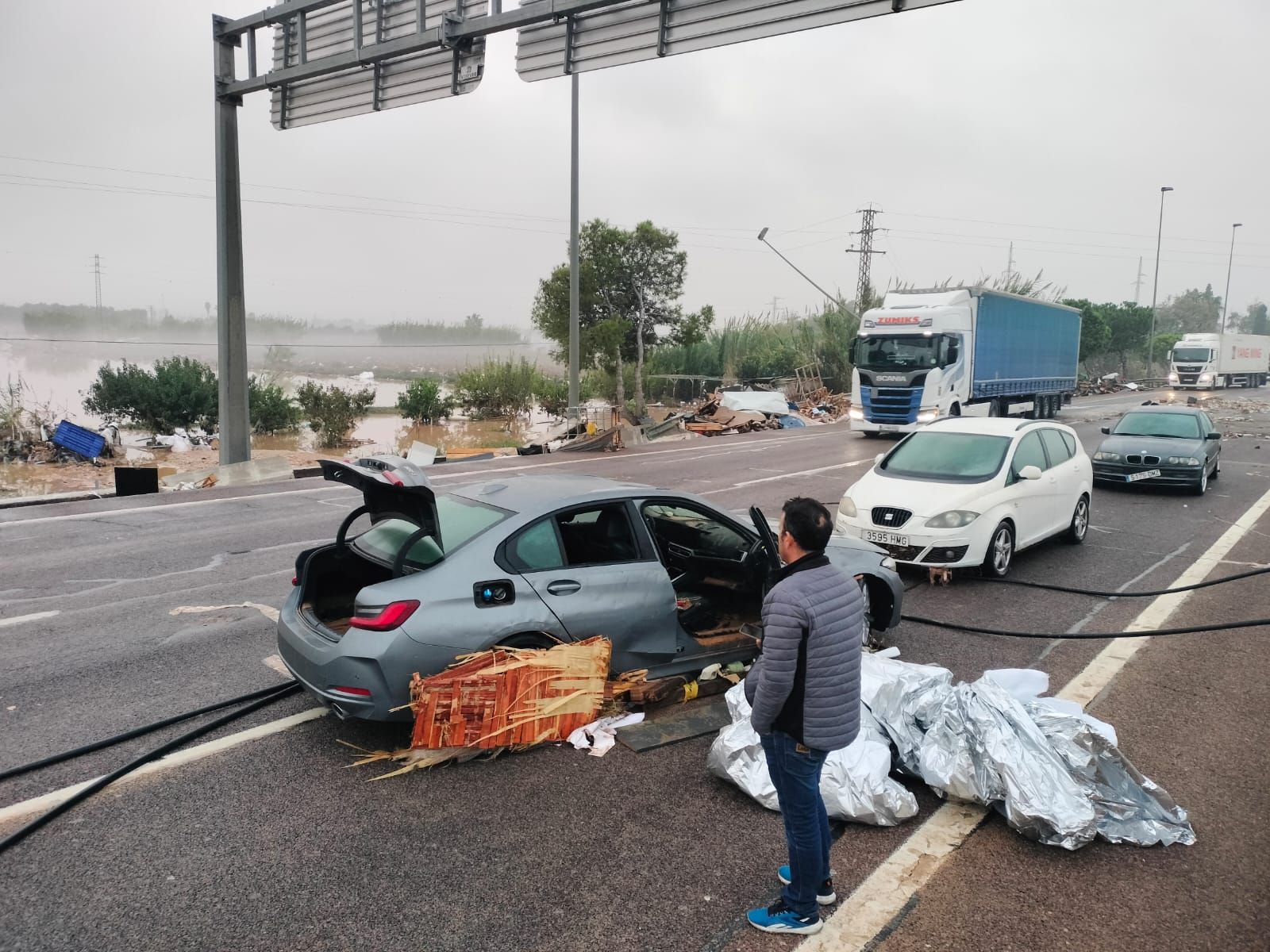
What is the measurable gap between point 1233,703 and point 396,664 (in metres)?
5.16

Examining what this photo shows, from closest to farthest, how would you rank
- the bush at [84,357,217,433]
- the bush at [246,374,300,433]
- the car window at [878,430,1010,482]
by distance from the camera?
the car window at [878,430,1010,482] < the bush at [84,357,217,433] < the bush at [246,374,300,433]

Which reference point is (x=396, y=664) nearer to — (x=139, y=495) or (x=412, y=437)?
(x=139, y=495)

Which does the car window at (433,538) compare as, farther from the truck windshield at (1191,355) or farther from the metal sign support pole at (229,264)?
the truck windshield at (1191,355)

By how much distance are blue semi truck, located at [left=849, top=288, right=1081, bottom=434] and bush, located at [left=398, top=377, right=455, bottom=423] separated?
15.5 metres

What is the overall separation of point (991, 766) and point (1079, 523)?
7334 millimetres

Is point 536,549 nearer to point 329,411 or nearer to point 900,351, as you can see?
point 900,351

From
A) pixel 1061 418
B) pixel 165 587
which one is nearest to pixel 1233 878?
pixel 165 587

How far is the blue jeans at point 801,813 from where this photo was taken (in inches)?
131

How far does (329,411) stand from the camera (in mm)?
28062

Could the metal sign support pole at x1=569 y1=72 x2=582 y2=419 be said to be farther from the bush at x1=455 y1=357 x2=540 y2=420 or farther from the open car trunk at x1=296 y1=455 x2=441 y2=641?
the open car trunk at x1=296 y1=455 x2=441 y2=641

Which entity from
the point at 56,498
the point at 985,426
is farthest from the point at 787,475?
the point at 56,498

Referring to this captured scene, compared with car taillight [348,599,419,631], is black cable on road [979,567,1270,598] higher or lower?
lower

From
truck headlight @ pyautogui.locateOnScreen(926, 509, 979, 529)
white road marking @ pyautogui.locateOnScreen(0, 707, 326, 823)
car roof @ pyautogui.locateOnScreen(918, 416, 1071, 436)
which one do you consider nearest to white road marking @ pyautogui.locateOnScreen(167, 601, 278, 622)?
white road marking @ pyautogui.locateOnScreen(0, 707, 326, 823)

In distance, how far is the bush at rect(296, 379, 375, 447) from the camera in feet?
91.8
